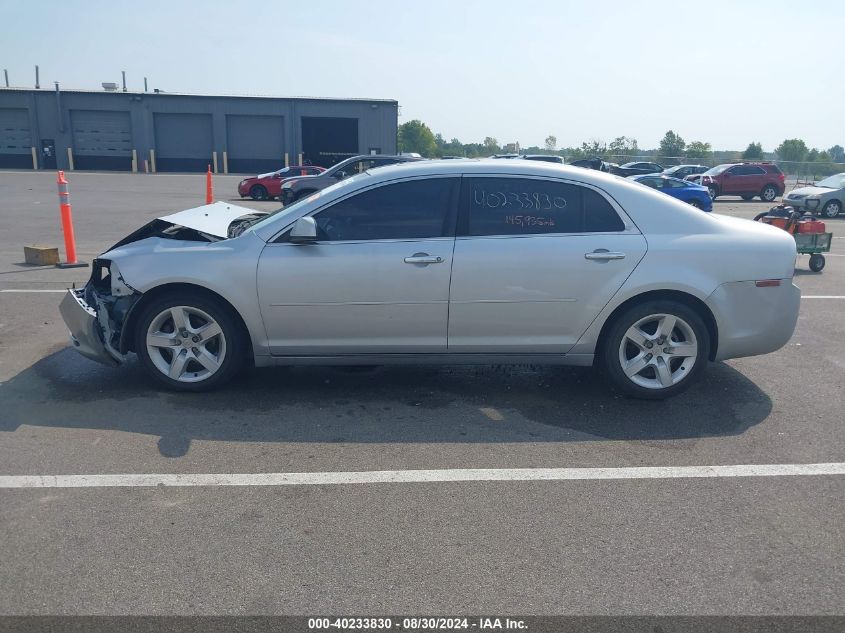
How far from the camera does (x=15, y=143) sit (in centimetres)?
4506

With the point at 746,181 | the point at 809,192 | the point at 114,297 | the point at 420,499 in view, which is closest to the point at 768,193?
the point at 746,181

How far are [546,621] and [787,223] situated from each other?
9.39m

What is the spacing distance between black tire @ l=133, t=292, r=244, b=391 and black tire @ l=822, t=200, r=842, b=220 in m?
22.0

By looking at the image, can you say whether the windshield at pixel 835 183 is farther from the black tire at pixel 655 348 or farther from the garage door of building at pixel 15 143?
the garage door of building at pixel 15 143

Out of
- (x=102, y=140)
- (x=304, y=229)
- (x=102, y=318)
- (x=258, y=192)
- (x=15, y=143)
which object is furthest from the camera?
(x=102, y=140)

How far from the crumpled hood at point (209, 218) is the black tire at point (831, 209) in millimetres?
21142

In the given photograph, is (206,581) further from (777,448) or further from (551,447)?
(777,448)

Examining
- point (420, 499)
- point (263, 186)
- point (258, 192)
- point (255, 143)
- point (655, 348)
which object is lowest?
point (420, 499)

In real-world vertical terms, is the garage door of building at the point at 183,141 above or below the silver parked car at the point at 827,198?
above

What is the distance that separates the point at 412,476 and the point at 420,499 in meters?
0.27

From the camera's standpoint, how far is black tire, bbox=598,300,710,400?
5.11 m

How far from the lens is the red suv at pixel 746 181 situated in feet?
96.9

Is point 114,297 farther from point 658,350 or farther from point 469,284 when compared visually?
point 658,350

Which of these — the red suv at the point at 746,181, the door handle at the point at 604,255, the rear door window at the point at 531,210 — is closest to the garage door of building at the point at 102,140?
the red suv at the point at 746,181
